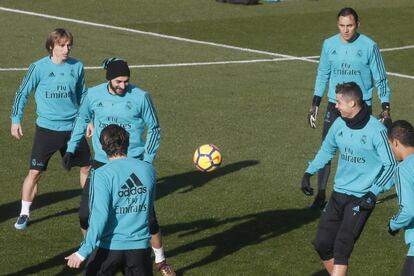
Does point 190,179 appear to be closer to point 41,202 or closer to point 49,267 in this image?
point 41,202

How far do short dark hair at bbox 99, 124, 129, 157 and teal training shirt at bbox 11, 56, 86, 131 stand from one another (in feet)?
17.8

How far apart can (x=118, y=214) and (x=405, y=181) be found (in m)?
2.89

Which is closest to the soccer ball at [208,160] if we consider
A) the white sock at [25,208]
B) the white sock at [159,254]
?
the white sock at [25,208]

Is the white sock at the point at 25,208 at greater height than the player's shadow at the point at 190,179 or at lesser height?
lesser

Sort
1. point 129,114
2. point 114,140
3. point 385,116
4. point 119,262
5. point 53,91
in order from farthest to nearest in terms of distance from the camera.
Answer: point 385,116
point 53,91
point 129,114
point 119,262
point 114,140

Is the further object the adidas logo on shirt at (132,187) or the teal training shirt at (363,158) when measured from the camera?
the teal training shirt at (363,158)

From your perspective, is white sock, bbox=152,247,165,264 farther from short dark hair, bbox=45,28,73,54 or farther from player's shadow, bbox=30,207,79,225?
short dark hair, bbox=45,28,73,54

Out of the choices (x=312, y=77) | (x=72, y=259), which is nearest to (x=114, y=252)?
(x=72, y=259)

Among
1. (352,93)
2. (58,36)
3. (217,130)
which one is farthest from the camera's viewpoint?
(217,130)

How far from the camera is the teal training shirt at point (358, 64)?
54.6 ft

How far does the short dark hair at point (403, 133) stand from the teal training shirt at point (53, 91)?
19.8ft

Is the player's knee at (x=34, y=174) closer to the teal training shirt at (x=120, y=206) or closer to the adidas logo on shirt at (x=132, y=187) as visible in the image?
the teal training shirt at (x=120, y=206)

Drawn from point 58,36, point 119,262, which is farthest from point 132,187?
point 58,36

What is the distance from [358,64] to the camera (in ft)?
54.6
